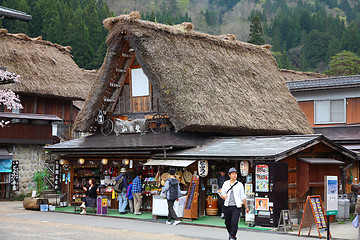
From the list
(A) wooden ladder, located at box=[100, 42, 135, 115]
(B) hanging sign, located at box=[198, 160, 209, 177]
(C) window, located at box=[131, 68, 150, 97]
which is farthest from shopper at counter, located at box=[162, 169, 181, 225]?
(A) wooden ladder, located at box=[100, 42, 135, 115]

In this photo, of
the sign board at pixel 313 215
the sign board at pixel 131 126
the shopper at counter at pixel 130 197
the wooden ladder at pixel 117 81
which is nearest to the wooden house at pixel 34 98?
the wooden ladder at pixel 117 81

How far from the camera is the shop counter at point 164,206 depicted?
58.6 ft

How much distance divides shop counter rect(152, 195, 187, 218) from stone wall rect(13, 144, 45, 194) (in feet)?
42.5

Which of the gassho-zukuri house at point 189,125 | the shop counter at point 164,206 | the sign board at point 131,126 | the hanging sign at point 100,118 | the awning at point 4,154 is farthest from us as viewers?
the awning at point 4,154

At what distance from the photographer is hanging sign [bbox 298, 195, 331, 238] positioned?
14.4m

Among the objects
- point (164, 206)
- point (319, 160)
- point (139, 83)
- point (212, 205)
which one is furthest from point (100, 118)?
point (319, 160)

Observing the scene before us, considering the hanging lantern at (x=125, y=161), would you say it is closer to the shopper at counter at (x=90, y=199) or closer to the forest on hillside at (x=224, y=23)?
the shopper at counter at (x=90, y=199)

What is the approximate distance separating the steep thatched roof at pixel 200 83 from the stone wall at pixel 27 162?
7.11 metres

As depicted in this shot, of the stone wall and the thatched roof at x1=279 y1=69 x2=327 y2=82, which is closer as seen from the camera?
the stone wall

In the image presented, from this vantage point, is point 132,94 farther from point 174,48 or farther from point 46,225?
point 46,225

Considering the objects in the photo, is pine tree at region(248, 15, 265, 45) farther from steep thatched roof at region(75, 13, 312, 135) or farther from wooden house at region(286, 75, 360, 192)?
steep thatched roof at region(75, 13, 312, 135)

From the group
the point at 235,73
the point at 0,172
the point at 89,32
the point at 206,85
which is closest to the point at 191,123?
the point at 206,85

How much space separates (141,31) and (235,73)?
530cm

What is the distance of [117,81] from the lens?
23328mm
